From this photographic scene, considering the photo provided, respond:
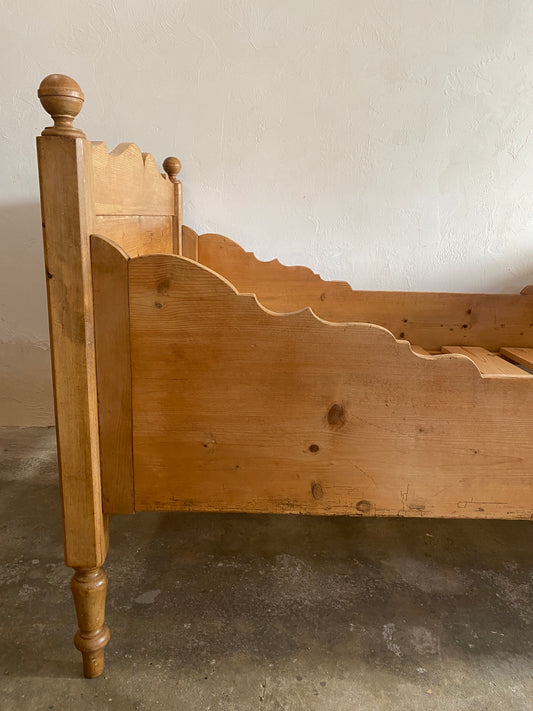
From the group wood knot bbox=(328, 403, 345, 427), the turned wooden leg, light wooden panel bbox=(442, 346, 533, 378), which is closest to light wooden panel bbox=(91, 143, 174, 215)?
wood knot bbox=(328, 403, 345, 427)

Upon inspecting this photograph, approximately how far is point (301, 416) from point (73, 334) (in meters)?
0.46

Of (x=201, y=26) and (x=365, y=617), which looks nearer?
(x=365, y=617)

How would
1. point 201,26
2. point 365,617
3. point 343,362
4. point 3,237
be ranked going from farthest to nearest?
point 3,237 → point 201,26 → point 365,617 → point 343,362

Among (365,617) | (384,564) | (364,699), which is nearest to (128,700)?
(364,699)

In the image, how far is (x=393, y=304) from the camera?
81.6 inches

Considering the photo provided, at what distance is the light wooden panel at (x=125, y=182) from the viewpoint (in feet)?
3.37

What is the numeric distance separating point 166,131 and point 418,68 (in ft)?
3.40

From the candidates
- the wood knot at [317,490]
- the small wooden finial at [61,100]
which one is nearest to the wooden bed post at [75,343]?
the small wooden finial at [61,100]

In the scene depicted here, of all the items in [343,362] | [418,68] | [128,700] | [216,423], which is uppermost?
[418,68]

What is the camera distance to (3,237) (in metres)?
2.30

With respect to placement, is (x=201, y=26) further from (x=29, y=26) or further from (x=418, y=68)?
(x=418, y=68)

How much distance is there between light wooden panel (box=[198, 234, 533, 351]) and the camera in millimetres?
2061

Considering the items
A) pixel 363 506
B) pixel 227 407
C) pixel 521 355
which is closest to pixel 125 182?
pixel 227 407

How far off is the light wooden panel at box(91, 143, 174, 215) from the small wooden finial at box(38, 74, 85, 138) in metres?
0.08
